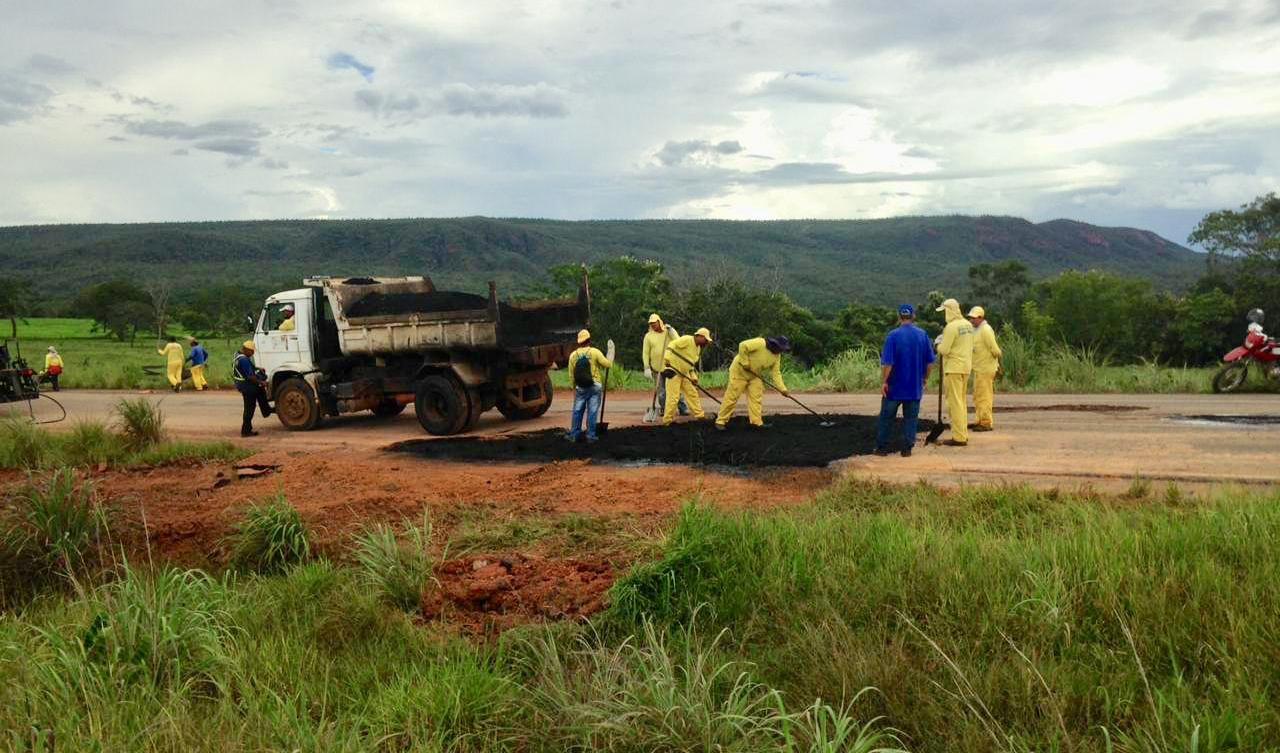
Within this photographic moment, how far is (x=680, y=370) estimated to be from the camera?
13.2 m

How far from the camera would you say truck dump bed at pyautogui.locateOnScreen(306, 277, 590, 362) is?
1391cm

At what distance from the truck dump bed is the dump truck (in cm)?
2

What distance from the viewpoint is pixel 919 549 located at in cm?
597

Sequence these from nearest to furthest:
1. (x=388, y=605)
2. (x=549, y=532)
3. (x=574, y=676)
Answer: (x=574, y=676) < (x=388, y=605) < (x=549, y=532)

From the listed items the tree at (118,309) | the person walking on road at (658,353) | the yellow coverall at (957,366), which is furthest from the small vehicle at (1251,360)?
the tree at (118,309)

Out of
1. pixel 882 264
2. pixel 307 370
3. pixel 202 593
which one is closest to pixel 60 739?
pixel 202 593

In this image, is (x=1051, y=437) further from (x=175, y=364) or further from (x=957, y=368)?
(x=175, y=364)

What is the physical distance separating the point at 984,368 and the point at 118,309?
66.6m

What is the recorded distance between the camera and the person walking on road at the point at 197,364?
940 inches

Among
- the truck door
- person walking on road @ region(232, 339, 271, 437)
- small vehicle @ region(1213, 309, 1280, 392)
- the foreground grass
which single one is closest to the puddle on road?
small vehicle @ region(1213, 309, 1280, 392)

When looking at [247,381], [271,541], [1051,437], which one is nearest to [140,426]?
[247,381]

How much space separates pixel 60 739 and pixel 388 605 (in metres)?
2.22

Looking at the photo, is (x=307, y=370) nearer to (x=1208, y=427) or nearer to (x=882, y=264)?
(x=1208, y=427)

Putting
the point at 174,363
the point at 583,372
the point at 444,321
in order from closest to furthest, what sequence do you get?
the point at 583,372 → the point at 444,321 → the point at 174,363
